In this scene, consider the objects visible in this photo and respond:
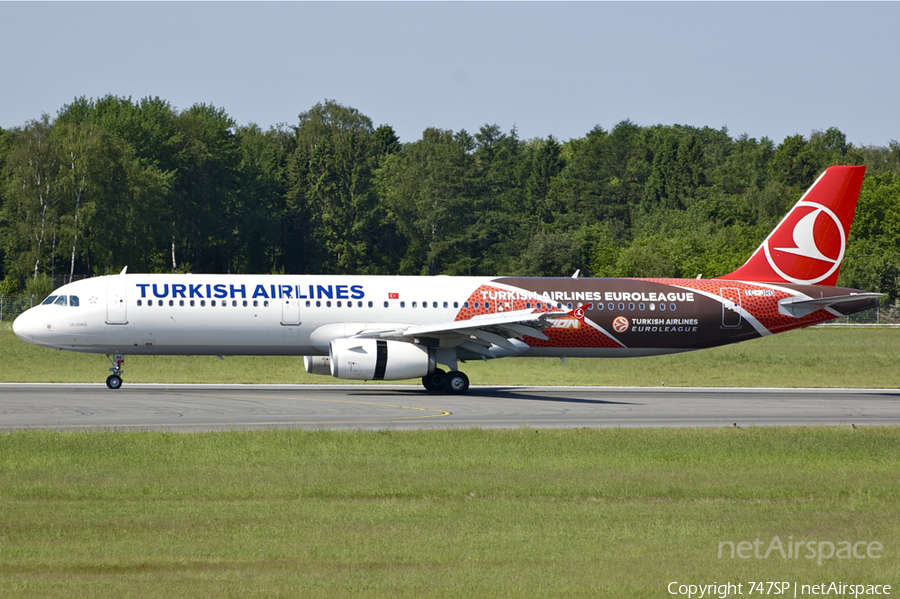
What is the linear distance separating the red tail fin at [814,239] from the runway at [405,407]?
15.6 feet

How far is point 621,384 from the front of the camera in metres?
42.9

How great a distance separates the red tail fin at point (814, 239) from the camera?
131 feet

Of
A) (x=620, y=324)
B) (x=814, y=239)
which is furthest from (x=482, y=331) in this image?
(x=814, y=239)

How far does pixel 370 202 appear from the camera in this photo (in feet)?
379

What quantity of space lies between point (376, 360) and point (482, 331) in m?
4.07

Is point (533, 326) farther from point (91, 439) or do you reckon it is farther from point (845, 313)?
point (91, 439)

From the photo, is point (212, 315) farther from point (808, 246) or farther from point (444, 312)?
point (808, 246)

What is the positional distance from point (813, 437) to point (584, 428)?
5.44m

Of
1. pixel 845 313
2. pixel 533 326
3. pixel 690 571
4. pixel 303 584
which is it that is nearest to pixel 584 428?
pixel 533 326

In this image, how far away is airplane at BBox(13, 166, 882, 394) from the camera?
111 ft

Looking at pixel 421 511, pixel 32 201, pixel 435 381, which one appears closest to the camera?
pixel 421 511

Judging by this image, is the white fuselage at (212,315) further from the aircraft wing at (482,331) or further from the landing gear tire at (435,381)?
the landing gear tire at (435,381)

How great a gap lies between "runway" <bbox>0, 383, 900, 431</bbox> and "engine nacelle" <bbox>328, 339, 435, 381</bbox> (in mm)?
870

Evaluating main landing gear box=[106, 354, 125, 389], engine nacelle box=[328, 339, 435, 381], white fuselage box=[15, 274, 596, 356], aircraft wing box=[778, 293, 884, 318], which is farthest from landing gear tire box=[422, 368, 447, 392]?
aircraft wing box=[778, 293, 884, 318]
